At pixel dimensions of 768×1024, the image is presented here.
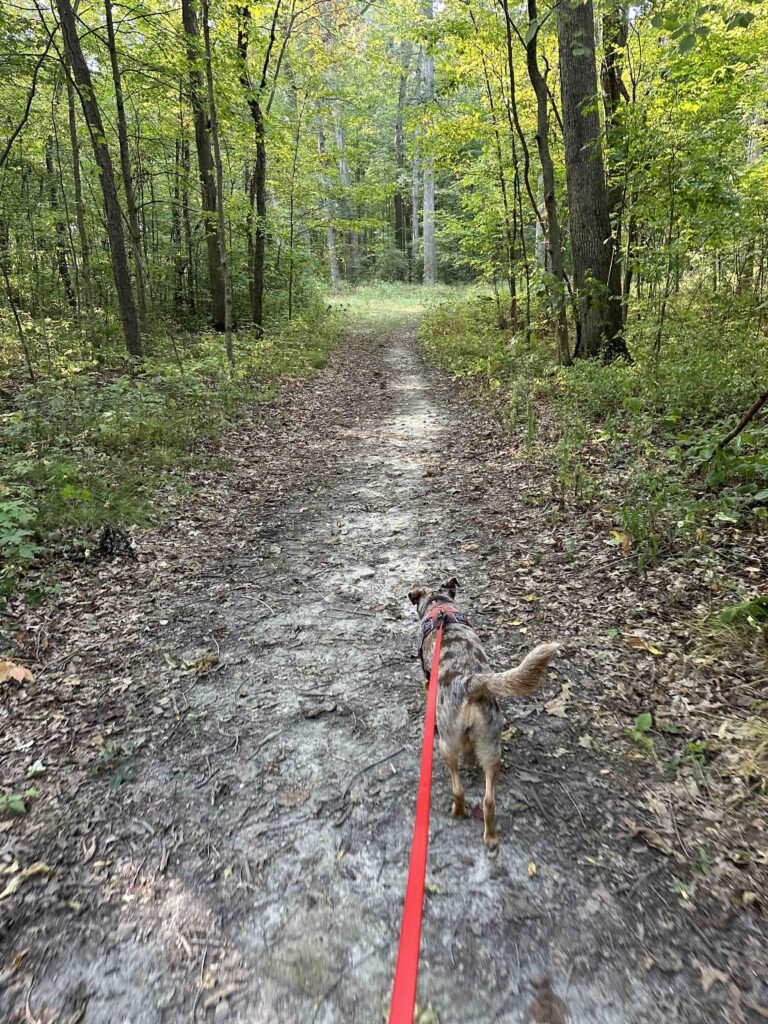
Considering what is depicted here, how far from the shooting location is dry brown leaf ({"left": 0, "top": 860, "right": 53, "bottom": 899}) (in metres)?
2.53

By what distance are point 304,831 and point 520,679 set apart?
135 centimetres

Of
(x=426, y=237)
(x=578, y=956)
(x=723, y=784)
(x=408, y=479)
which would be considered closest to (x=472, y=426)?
(x=408, y=479)

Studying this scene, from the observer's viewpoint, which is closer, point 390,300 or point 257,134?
point 257,134

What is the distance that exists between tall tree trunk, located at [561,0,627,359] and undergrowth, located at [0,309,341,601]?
6.54 metres

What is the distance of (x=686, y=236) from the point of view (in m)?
9.49

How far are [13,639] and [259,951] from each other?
3276 millimetres

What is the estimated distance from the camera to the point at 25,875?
261cm

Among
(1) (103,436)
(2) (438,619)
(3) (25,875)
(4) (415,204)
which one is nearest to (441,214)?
(4) (415,204)

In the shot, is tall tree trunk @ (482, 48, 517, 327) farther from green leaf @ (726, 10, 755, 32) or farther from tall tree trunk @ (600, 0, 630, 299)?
green leaf @ (726, 10, 755, 32)

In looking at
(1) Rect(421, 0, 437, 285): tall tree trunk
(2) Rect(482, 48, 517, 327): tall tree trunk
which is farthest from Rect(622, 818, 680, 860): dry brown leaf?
(1) Rect(421, 0, 437, 285): tall tree trunk

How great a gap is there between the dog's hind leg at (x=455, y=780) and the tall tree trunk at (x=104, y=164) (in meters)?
11.4

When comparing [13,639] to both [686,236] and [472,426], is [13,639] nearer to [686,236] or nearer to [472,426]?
[472,426]

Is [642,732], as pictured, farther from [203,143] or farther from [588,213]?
[203,143]

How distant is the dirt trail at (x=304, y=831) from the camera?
2094mm
